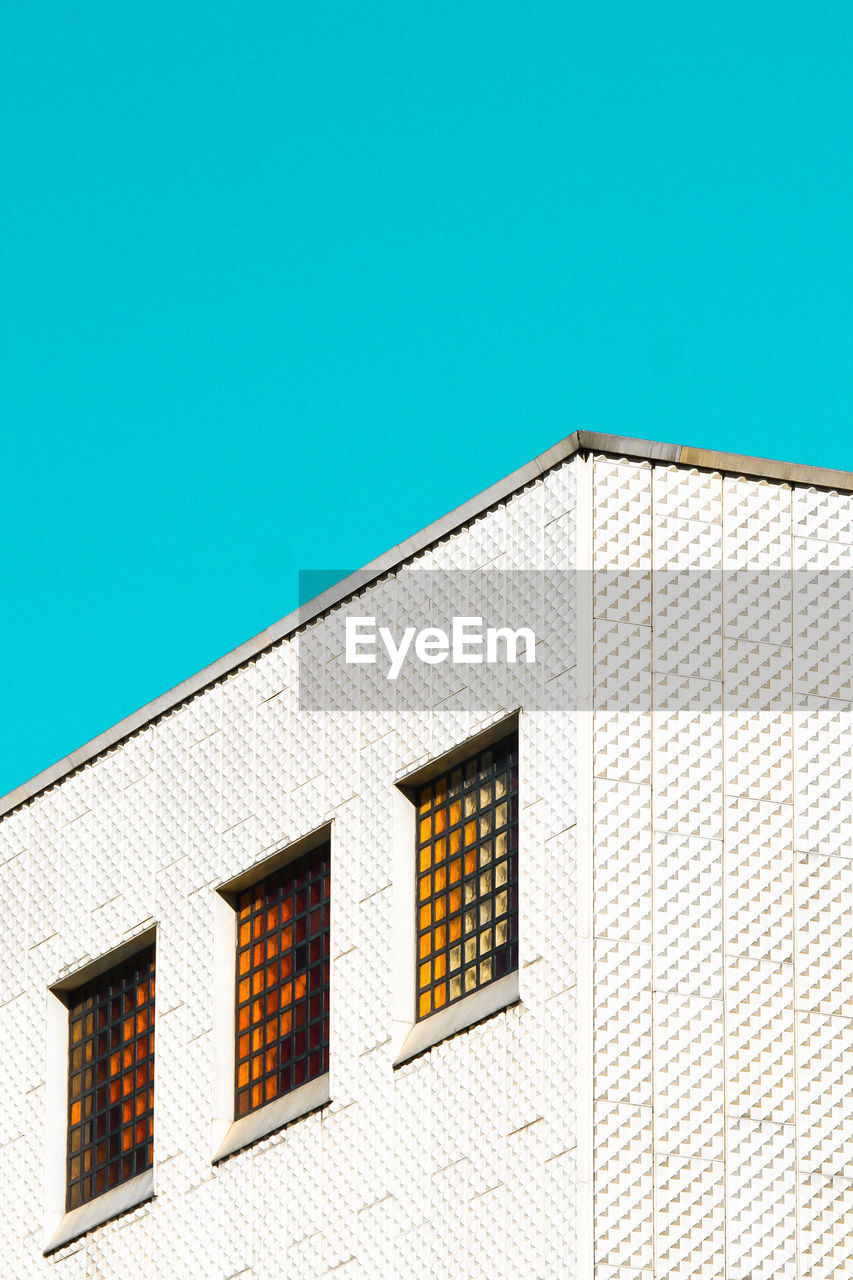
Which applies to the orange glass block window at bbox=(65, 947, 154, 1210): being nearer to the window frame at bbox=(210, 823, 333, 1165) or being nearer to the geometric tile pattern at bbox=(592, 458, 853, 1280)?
the window frame at bbox=(210, 823, 333, 1165)

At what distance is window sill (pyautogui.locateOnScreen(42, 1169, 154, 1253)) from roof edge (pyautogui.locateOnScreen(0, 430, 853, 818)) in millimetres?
5831

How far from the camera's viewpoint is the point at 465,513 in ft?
97.8

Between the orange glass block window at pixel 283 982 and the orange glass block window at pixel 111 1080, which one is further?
the orange glass block window at pixel 111 1080

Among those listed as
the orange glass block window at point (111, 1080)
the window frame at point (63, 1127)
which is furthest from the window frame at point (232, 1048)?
the orange glass block window at point (111, 1080)

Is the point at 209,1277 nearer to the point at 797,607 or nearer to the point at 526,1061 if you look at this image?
the point at 526,1061

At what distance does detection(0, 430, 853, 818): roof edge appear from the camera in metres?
28.3

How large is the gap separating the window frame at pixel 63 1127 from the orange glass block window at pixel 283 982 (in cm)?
168

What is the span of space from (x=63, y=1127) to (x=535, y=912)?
33.7 feet

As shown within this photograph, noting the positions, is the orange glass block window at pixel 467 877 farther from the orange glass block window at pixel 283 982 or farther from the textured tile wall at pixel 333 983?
the orange glass block window at pixel 283 982

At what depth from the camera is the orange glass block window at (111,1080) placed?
112ft

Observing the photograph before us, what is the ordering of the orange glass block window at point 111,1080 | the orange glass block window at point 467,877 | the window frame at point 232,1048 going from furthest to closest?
the orange glass block window at point 111,1080 < the window frame at point 232,1048 < the orange glass block window at point 467,877

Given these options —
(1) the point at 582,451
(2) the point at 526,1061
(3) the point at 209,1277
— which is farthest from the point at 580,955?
(3) the point at 209,1277

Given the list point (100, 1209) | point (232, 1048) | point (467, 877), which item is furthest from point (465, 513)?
point (100, 1209)

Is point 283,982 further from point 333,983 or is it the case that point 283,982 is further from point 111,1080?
point 111,1080
